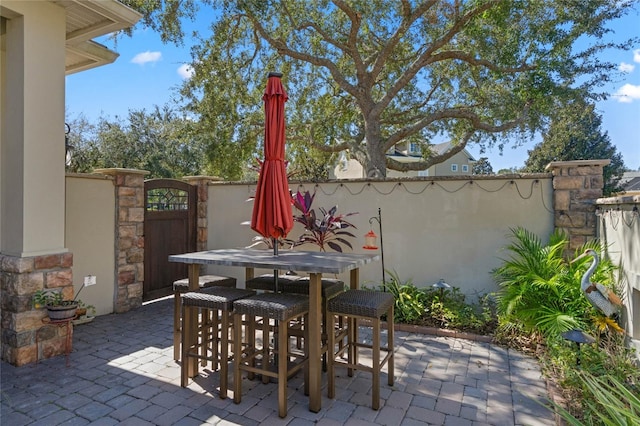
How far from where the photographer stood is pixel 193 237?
6.74 metres

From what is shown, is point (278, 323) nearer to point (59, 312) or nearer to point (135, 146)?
point (59, 312)

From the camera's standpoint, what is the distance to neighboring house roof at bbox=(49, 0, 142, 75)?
3.77m

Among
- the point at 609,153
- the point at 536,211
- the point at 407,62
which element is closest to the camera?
the point at 536,211

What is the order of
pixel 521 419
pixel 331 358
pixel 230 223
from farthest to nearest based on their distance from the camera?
pixel 230 223 < pixel 331 358 < pixel 521 419

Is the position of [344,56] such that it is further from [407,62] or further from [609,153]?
[609,153]

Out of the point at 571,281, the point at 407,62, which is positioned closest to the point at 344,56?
the point at 407,62

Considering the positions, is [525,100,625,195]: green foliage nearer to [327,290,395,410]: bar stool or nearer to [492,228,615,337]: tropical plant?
[492,228,615,337]: tropical plant

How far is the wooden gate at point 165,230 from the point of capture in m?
5.93

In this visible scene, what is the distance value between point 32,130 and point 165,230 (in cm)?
283

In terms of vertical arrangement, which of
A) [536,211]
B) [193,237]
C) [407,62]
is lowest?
[193,237]

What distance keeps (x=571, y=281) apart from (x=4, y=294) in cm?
587

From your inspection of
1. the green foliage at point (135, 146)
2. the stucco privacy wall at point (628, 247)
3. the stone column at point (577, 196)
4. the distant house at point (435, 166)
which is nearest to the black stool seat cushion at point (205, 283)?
the stucco privacy wall at point (628, 247)

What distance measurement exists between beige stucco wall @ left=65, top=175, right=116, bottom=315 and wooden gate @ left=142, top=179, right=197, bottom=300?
23.7 inches

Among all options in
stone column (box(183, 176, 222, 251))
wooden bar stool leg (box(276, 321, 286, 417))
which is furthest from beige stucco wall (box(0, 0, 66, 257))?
stone column (box(183, 176, 222, 251))
